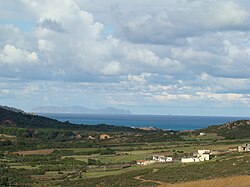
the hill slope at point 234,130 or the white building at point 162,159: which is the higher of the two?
the hill slope at point 234,130

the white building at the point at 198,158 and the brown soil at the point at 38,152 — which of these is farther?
the brown soil at the point at 38,152

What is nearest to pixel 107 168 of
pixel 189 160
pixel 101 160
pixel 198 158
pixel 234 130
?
pixel 101 160

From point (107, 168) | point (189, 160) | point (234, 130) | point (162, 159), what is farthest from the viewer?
point (234, 130)

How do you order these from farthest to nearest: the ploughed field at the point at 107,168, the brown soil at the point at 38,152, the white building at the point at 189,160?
1. the brown soil at the point at 38,152
2. the white building at the point at 189,160
3. the ploughed field at the point at 107,168

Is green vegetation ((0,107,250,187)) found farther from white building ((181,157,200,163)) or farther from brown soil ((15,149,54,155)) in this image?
white building ((181,157,200,163))

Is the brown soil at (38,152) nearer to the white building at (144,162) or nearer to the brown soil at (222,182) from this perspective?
the white building at (144,162)

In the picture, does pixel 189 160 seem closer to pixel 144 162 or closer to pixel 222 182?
pixel 144 162

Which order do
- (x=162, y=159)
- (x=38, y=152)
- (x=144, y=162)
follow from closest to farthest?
(x=144, y=162)
(x=162, y=159)
(x=38, y=152)

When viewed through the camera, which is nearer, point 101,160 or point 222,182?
point 222,182

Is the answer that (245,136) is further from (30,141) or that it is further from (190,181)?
(190,181)

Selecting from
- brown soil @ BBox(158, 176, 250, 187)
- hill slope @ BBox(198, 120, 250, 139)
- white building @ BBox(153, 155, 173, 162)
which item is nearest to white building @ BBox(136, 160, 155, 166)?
white building @ BBox(153, 155, 173, 162)

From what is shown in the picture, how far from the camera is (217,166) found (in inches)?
3086

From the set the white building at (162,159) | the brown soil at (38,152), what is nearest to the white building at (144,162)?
the white building at (162,159)

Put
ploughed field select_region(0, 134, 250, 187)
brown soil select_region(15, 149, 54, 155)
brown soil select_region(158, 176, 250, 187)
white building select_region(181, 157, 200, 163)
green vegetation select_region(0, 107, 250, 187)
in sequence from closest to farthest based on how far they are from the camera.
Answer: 1. brown soil select_region(158, 176, 250, 187)
2. ploughed field select_region(0, 134, 250, 187)
3. green vegetation select_region(0, 107, 250, 187)
4. white building select_region(181, 157, 200, 163)
5. brown soil select_region(15, 149, 54, 155)
